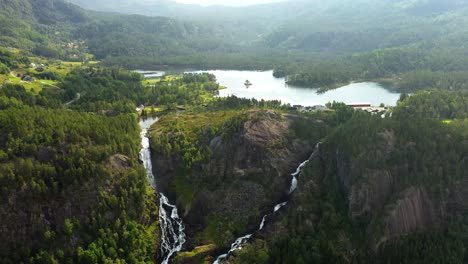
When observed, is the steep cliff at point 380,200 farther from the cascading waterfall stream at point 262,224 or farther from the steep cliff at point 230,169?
the steep cliff at point 230,169

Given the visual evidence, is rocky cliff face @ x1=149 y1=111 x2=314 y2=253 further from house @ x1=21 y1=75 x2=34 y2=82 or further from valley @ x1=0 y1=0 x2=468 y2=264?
house @ x1=21 y1=75 x2=34 y2=82

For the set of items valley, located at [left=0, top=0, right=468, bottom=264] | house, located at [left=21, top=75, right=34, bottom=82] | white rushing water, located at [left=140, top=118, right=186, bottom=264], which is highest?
house, located at [left=21, top=75, right=34, bottom=82]

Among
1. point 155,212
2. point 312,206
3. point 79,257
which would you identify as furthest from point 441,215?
point 79,257

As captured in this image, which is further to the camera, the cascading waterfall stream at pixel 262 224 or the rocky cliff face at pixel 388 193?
the rocky cliff face at pixel 388 193

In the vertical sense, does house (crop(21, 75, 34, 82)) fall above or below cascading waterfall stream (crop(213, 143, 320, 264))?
above

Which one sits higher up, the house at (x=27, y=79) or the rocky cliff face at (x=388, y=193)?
the house at (x=27, y=79)

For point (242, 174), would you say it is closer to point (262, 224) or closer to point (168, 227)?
point (262, 224)

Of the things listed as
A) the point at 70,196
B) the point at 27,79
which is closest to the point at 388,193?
the point at 70,196

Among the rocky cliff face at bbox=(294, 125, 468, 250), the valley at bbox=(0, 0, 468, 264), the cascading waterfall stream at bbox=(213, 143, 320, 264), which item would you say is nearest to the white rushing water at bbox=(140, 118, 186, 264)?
the valley at bbox=(0, 0, 468, 264)

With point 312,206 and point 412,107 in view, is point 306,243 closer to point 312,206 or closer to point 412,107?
point 312,206

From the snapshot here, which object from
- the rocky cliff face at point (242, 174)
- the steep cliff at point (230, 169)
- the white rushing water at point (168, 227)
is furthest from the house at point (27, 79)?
the rocky cliff face at point (242, 174)

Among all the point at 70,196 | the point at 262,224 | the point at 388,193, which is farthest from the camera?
the point at 262,224

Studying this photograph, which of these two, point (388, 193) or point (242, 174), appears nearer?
point (388, 193)
